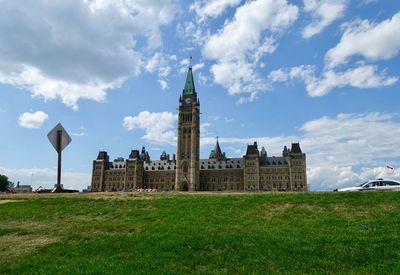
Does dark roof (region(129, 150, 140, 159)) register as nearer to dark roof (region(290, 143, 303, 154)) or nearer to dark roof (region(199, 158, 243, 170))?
dark roof (region(199, 158, 243, 170))

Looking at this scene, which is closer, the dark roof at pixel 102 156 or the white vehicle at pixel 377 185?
the white vehicle at pixel 377 185

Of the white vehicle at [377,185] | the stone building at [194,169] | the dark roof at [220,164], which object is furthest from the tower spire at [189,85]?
the white vehicle at [377,185]

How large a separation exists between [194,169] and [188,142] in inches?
492

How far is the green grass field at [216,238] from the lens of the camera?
12.1 metres

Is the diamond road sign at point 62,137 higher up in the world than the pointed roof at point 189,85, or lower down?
lower down

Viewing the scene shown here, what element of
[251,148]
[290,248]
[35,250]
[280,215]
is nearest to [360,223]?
[280,215]

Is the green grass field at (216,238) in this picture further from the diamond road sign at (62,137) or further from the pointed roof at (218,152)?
the pointed roof at (218,152)

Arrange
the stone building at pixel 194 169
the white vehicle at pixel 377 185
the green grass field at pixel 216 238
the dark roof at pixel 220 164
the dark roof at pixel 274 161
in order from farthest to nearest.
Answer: the dark roof at pixel 220 164, the dark roof at pixel 274 161, the stone building at pixel 194 169, the white vehicle at pixel 377 185, the green grass field at pixel 216 238

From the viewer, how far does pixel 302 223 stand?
18719 mm

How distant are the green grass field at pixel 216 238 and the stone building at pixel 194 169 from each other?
126 metres

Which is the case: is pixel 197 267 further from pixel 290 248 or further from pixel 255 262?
pixel 290 248

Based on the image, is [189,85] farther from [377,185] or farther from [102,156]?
[377,185]

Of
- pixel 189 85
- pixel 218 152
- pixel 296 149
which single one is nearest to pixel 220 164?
pixel 218 152

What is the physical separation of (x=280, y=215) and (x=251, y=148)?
139m
